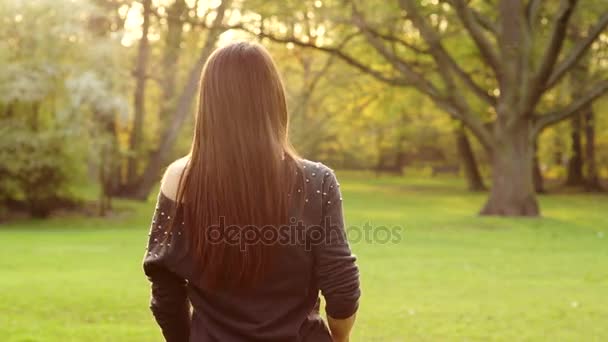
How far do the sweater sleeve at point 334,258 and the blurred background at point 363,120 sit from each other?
0.83 meters

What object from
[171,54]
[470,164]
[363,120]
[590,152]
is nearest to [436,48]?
[171,54]

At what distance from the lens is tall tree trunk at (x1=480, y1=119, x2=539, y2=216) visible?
2559 cm

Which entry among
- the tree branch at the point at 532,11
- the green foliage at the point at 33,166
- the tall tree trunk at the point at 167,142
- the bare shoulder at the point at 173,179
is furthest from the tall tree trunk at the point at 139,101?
the bare shoulder at the point at 173,179

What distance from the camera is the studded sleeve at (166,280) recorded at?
9.29 feet

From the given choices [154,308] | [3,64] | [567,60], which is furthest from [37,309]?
[567,60]

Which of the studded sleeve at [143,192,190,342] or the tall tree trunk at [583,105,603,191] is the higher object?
the studded sleeve at [143,192,190,342]

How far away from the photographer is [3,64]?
24.6m

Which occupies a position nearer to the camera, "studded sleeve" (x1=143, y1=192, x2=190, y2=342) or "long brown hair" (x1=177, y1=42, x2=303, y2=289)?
"long brown hair" (x1=177, y1=42, x2=303, y2=289)

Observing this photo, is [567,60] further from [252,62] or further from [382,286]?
[252,62]

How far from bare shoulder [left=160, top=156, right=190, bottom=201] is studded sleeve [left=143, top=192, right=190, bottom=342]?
0.07 ft

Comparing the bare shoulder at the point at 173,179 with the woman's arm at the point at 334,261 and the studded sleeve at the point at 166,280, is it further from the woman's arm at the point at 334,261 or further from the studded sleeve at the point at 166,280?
the woman's arm at the point at 334,261

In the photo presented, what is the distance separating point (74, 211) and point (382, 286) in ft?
54.4

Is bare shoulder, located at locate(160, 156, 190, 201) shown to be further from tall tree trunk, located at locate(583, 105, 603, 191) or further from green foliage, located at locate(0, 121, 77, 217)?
tall tree trunk, located at locate(583, 105, 603, 191)

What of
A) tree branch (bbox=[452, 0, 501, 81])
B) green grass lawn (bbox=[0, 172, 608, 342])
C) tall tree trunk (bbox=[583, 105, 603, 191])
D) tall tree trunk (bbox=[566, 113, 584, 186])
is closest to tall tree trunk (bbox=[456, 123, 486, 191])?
tall tree trunk (bbox=[566, 113, 584, 186])
